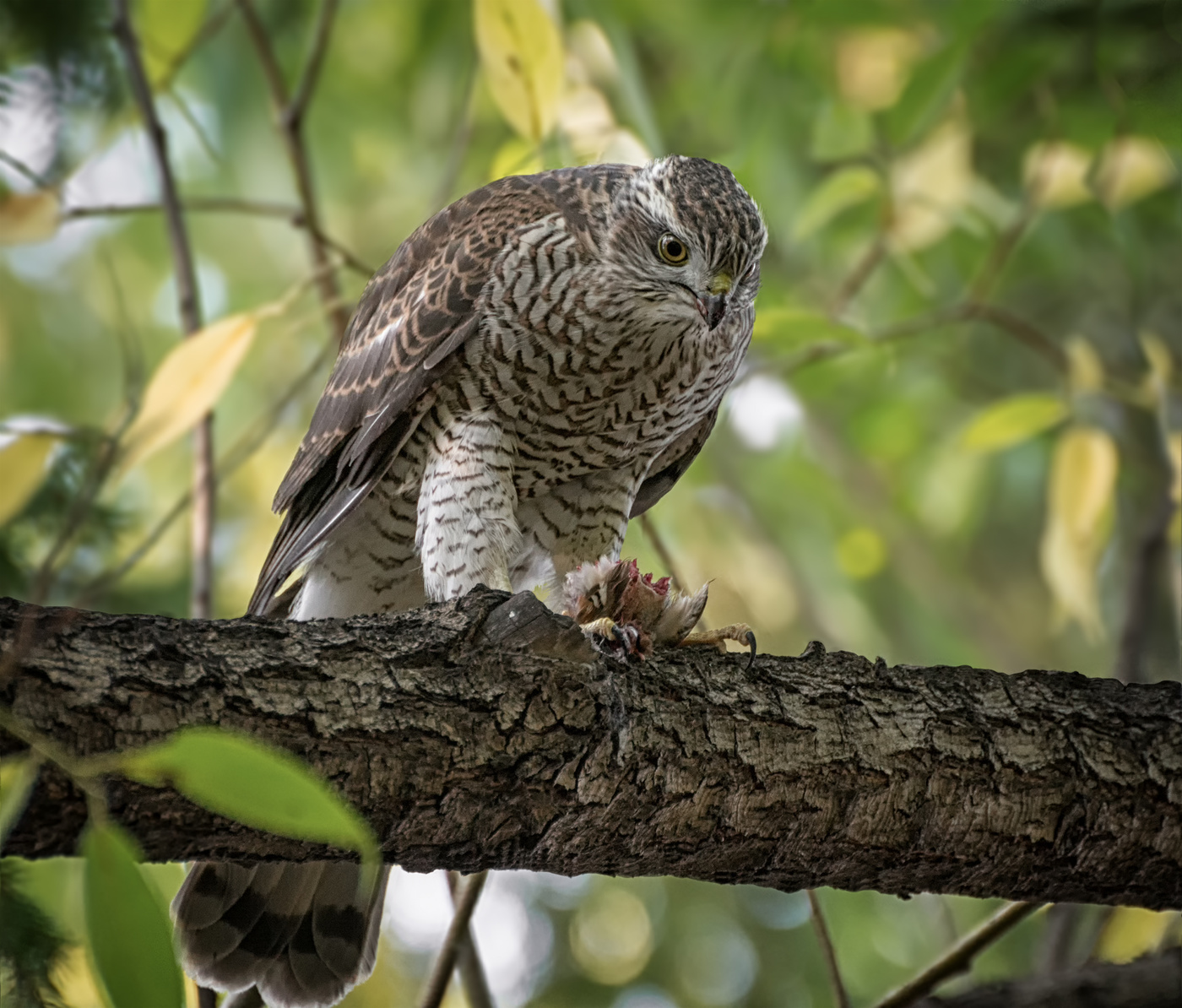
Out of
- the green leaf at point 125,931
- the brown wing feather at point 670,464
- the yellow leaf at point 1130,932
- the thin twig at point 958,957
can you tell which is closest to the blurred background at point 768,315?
the yellow leaf at point 1130,932

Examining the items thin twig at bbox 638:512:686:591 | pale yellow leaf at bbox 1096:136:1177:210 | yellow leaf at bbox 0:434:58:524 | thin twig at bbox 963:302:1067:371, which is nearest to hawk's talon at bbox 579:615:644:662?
thin twig at bbox 638:512:686:591

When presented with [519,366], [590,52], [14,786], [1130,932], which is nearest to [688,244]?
[519,366]

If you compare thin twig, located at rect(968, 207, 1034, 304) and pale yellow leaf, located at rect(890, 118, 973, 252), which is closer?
thin twig, located at rect(968, 207, 1034, 304)

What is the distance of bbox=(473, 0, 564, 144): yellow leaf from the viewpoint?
2.93 m

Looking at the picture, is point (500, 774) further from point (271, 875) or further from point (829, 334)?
point (829, 334)

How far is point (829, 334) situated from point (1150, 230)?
3118 mm

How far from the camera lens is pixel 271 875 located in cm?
273

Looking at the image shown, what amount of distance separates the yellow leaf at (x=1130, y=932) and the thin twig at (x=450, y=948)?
150 cm

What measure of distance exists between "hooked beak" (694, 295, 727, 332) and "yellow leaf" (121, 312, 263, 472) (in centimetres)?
102

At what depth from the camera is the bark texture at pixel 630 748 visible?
174 cm

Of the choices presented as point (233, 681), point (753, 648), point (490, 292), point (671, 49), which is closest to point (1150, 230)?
point (671, 49)

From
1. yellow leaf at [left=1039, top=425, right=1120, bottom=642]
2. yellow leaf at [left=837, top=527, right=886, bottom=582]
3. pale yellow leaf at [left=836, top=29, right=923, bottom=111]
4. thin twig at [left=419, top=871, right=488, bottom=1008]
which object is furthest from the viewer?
pale yellow leaf at [left=836, top=29, right=923, bottom=111]

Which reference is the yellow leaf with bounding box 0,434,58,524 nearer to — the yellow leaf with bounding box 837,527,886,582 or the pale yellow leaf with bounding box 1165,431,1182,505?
the pale yellow leaf with bounding box 1165,431,1182,505

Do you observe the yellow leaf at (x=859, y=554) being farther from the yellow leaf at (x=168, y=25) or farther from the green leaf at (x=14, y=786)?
the green leaf at (x=14, y=786)
